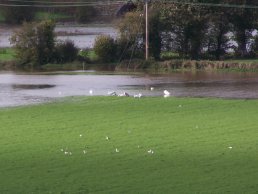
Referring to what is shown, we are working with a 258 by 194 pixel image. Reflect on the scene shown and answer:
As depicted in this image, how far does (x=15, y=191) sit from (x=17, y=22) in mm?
47584

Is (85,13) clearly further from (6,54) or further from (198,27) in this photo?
(198,27)

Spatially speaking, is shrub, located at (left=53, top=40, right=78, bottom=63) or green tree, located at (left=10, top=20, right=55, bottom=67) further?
shrub, located at (left=53, top=40, right=78, bottom=63)

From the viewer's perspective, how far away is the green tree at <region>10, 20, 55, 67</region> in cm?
4359

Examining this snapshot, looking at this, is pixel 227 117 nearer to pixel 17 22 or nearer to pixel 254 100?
pixel 254 100

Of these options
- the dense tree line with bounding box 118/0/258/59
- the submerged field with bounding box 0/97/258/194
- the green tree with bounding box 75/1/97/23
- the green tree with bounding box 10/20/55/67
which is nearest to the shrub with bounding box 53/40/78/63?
the green tree with bounding box 10/20/55/67

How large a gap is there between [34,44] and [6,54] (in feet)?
17.3

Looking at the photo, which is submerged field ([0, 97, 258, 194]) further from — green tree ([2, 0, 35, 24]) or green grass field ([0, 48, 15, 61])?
green tree ([2, 0, 35, 24])

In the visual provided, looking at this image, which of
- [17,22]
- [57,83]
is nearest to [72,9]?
[17,22]

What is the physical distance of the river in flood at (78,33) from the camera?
55.0 metres

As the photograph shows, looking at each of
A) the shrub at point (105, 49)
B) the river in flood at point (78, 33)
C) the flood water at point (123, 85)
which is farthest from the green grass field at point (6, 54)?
the flood water at point (123, 85)

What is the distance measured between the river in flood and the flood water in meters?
16.2

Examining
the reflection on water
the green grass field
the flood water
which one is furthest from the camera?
the green grass field

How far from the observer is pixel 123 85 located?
108 feet

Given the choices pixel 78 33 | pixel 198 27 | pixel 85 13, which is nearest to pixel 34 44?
pixel 198 27
